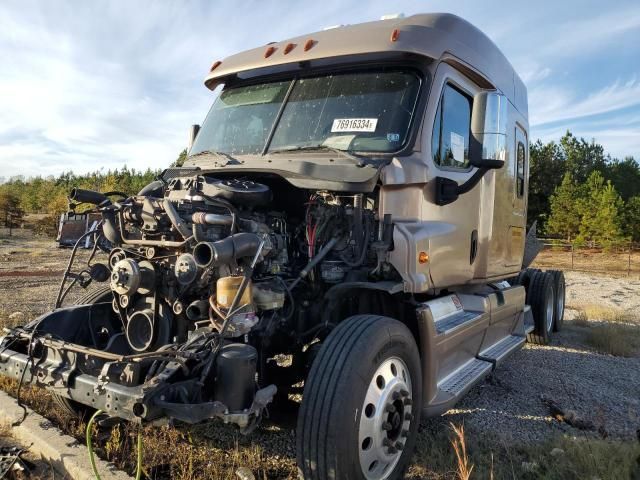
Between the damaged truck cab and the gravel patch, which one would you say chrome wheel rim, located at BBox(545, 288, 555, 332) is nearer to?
the gravel patch

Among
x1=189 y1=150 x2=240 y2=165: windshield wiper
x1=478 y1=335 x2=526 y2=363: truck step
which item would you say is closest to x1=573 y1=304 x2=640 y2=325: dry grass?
x1=478 y1=335 x2=526 y2=363: truck step

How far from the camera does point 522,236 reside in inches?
256

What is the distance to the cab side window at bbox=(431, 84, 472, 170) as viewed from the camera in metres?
4.18

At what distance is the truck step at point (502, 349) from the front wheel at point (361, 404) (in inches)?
68.8

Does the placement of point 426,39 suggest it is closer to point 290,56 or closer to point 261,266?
point 290,56

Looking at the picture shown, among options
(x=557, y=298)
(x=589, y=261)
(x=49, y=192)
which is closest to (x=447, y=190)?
(x=557, y=298)

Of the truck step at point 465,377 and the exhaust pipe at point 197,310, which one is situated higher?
the exhaust pipe at point 197,310

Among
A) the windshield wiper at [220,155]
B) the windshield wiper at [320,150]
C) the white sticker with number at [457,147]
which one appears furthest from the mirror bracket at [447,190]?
the windshield wiper at [220,155]

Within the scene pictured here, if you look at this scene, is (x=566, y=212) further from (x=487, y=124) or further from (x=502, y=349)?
(x=487, y=124)

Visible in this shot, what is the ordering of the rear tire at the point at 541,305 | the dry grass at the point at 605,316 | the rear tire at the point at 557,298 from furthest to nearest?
the dry grass at the point at 605,316
the rear tire at the point at 557,298
the rear tire at the point at 541,305

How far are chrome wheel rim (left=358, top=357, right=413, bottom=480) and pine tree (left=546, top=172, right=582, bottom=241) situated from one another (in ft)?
117

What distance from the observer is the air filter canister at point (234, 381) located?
269 cm

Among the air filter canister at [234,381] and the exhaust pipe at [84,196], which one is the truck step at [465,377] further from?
the exhaust pipe at [84,196]

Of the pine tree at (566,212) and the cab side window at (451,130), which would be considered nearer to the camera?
the cab side window at (451,130)
